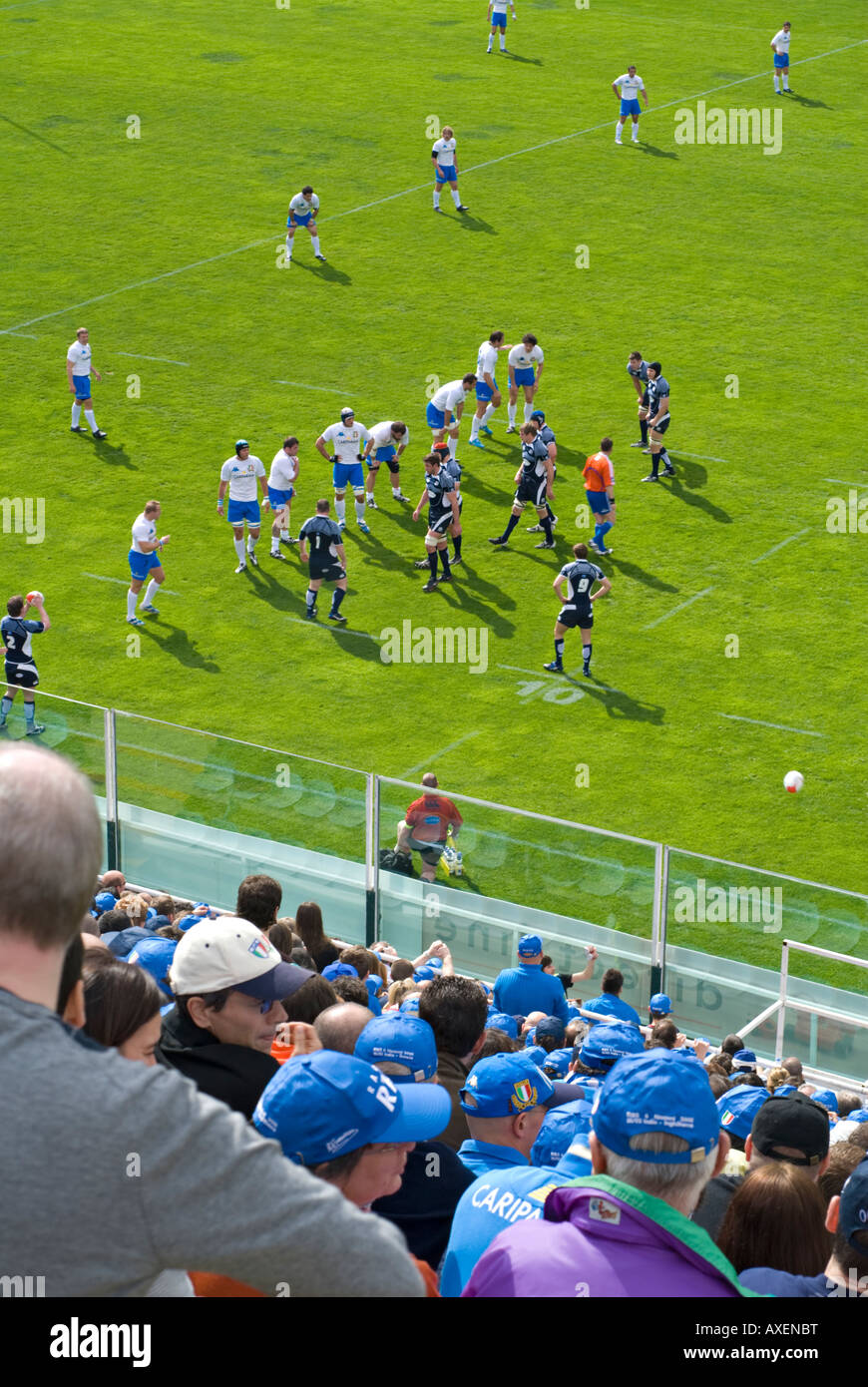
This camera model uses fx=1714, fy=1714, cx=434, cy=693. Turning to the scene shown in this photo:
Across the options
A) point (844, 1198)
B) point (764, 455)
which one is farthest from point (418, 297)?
point (844, 1198)

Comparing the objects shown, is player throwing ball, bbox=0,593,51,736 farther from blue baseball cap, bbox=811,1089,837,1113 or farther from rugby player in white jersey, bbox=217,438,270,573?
blue baseball cap, bbox=811,1089,837,1113

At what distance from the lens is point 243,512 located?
70.8ft

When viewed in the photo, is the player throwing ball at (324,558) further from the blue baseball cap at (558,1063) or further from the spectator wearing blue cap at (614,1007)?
the blue baseball cap at (558,1063)

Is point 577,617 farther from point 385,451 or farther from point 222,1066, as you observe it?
point 222,1066

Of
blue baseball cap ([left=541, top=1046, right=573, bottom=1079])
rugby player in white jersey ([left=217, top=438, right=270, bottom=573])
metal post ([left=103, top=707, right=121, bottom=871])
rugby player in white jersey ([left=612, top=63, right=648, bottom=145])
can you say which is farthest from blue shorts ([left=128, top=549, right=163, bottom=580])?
rugby player in white jersey ([left=612, top=63, right=648, bottom=145])

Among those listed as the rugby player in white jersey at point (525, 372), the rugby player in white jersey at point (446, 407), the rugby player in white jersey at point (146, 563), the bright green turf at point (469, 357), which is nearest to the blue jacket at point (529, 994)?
the bright green turf at point (469, 357)

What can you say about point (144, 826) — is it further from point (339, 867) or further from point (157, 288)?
point (157, 288)

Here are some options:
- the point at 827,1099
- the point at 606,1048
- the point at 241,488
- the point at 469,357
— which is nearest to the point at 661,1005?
the point at 827,1099

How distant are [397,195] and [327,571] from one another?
19397mm

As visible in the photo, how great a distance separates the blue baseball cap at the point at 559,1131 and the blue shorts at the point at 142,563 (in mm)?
14902

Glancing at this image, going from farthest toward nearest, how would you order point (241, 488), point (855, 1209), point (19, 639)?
point (241, 488)
point (19, 639)
point (855, 1209)

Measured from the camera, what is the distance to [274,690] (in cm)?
1944

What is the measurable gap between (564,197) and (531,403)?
1291 cm

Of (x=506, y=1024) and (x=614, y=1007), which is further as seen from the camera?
(x=614, y=1007)
